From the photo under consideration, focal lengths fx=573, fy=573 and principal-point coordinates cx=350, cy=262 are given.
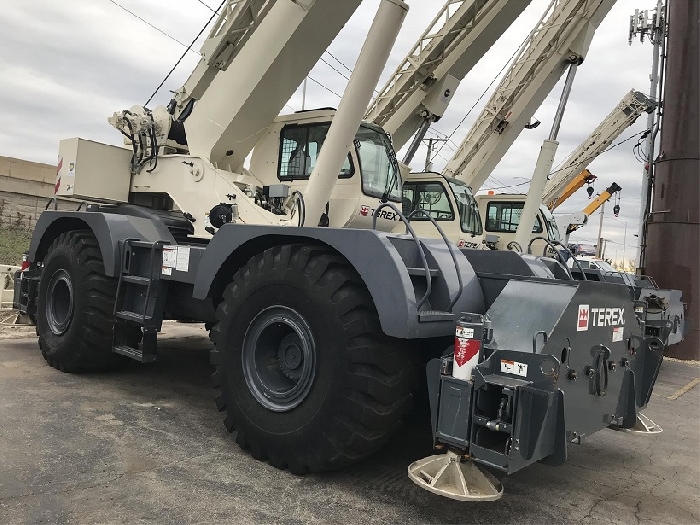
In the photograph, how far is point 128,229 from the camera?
5.48 metres

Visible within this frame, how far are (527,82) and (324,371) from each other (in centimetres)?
1311

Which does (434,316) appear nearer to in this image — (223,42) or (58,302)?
(58,302)

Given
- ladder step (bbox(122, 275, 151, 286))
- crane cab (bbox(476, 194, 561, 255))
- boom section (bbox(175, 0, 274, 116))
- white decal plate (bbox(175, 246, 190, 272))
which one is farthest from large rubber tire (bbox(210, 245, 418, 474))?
crane cab (bbox(476, 194, 561, 255))

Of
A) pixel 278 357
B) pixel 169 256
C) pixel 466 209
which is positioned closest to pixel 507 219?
pixel 466 209

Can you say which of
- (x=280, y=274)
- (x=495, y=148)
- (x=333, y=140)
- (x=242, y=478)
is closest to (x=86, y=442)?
(x=242, y=478)

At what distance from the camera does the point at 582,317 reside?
128 inches

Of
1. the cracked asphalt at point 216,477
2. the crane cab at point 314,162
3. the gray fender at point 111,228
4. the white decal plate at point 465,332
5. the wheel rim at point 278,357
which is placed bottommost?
the cracked asphalt at point 216,477

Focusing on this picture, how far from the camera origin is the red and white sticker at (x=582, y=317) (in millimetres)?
3221

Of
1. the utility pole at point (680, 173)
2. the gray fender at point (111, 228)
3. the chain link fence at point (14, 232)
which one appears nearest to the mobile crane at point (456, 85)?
the utility pole at point (680, 173)

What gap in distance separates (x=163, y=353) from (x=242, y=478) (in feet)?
13.8

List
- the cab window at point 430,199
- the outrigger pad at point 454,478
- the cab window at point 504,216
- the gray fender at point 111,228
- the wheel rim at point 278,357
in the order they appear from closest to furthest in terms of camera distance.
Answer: the outrigger pad at point 454,478 < the wheel rim at point 278,357 < the gray fender at point 111,228 < the cab window at point 430,199 < the cab window at point 504,216

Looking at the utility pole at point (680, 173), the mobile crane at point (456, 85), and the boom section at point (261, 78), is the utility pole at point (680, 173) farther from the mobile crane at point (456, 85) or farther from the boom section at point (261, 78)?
the boom section at point (261, 78)

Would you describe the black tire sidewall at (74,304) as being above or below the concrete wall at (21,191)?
below

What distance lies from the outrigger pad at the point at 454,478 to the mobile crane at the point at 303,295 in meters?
0.01
